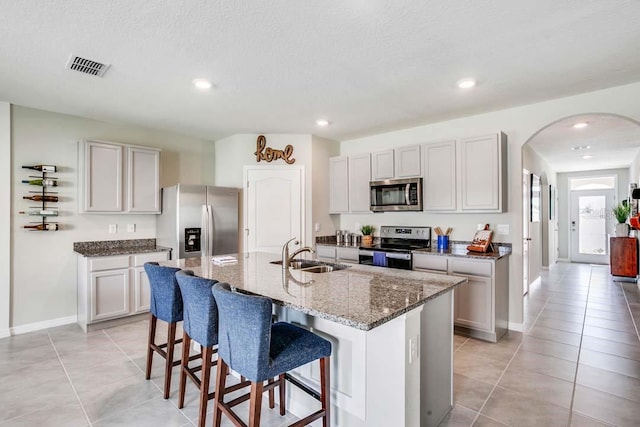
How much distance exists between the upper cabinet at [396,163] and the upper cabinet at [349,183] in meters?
0.13

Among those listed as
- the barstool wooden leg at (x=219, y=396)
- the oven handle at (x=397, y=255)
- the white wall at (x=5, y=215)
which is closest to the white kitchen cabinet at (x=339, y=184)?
the oven handle at (x=397, y=255)

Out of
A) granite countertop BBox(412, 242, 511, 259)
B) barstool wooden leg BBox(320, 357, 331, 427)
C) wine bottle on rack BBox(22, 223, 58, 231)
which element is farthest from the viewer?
wine bottle on rack BBox(22, 223, 58, 231)

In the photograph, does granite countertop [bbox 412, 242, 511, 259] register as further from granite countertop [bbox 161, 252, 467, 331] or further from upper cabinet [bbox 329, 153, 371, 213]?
granite countertop [bbox 161, 252, 467, 331]

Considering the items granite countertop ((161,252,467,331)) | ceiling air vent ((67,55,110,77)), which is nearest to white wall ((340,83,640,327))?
granite countertop ((161,252,467,331))

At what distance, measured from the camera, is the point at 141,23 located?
212 cm

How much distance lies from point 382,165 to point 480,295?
82.4 inches

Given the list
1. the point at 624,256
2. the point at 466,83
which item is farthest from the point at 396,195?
the point at 624,256

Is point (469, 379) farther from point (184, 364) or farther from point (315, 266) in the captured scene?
point (184, 364)

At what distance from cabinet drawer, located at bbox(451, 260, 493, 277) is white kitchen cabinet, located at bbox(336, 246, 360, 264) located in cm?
132

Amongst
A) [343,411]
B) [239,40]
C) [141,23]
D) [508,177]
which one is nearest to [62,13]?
[141,23]

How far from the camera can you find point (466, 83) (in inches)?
121

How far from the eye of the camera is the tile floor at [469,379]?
220 cm

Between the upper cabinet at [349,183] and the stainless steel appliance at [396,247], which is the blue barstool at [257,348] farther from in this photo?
the upper cabinet at [349,183]

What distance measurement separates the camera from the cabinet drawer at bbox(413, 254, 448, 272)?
12.3 ft
